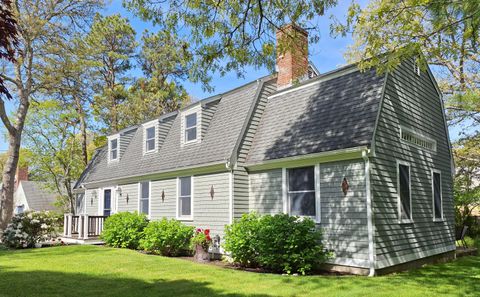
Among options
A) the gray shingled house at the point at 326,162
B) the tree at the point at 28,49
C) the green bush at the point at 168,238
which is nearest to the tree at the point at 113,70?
the tree at the point at 28,49

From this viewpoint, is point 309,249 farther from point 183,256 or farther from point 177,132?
point 177,132

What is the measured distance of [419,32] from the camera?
10547 mm

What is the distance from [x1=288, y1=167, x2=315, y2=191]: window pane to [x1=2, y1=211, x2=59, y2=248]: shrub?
1014 centimetres

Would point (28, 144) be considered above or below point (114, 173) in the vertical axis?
above

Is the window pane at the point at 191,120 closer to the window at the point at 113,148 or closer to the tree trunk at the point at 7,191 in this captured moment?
the window at the point at 113,148

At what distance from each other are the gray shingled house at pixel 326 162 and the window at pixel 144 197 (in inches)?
1.7

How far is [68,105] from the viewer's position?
2628 cm

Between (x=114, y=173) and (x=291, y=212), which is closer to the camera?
(x=291, y=212)

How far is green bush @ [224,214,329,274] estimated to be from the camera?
9164mm

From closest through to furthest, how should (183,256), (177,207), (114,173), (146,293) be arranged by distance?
(146,293)
(183,256)
(177,207)
(114,173)

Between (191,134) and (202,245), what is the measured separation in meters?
4.88

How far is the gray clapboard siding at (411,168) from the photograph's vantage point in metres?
9.23

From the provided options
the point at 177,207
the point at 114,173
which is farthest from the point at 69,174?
the point at 177,207

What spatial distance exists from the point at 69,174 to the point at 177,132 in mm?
14534
